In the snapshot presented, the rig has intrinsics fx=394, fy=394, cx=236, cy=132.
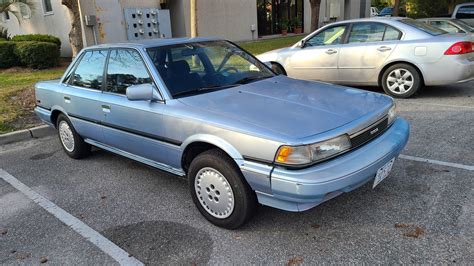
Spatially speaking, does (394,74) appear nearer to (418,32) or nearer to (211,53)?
(418,32)

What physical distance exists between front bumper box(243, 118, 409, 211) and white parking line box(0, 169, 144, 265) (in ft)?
3.62

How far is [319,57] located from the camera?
774cm

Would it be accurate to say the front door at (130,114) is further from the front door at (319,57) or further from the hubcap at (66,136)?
the front door at (319,57)

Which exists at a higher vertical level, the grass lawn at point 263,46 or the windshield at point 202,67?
the windshield at point 202,67

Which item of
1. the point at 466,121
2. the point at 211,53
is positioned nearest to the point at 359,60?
the point at 466,121

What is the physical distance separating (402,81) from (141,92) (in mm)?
5324

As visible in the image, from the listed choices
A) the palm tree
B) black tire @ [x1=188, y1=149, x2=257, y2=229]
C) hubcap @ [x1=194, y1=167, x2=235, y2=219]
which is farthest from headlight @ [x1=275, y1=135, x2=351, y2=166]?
the palm tree

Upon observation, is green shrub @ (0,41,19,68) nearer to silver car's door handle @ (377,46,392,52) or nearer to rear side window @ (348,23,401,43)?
rear side window @ (348,23,401,43)

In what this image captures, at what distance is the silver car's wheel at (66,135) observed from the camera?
5.02 m

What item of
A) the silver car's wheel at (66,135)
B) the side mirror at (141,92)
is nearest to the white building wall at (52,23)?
the silver car's wheel at (66,135)

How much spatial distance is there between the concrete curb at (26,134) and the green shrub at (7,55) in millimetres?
7221

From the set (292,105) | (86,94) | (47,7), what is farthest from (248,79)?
(47,7)

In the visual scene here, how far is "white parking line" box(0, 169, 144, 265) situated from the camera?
9.71ft

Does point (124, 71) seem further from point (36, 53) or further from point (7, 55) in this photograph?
point (7, 55)
